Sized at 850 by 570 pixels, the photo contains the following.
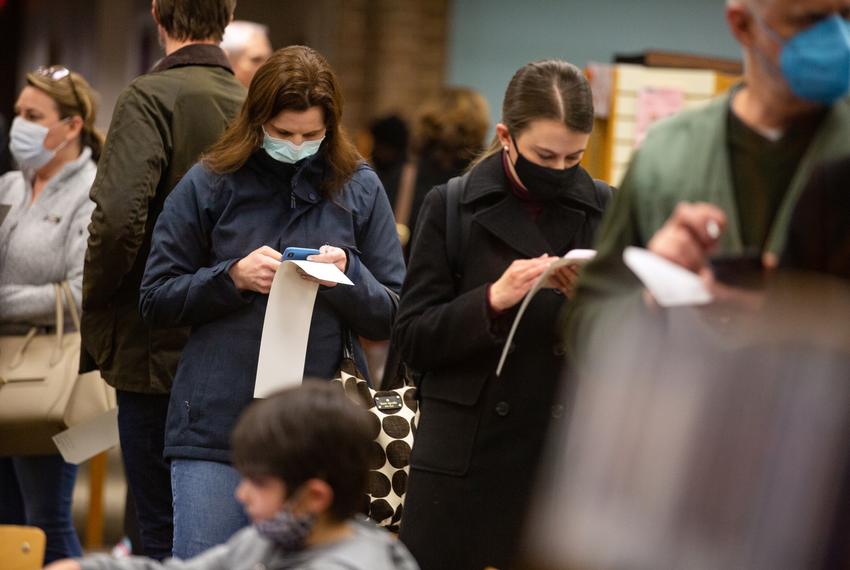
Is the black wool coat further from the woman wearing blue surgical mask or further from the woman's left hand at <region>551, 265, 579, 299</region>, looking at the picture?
the woman wearing blue surgical mask

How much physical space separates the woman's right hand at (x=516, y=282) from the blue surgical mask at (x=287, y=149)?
693mm

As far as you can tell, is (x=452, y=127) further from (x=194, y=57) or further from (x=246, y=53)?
(x=194, y=57)

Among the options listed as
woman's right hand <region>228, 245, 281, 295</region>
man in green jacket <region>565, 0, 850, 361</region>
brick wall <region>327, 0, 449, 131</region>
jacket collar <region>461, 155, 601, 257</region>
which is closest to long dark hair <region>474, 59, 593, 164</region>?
jacket collar <region>461, 155, 601, 257</region>

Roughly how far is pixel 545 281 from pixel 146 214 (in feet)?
4.53

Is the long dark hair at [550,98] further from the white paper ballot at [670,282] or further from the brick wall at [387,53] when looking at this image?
the brick wall at [387,53]

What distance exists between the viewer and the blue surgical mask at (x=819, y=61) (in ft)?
6.63

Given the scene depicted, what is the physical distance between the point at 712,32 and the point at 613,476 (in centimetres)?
909

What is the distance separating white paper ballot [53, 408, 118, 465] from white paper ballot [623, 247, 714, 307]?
9.20ft

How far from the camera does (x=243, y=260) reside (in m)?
3.55

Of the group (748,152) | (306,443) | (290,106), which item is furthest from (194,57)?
(748,152)

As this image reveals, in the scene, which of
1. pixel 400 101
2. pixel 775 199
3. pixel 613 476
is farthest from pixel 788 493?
pixel 400 101

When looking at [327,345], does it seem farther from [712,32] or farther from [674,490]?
[712,32]

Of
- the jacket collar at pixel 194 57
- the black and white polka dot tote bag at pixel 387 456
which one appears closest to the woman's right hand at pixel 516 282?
the black and white polka dot tote bag at pixel 387 456

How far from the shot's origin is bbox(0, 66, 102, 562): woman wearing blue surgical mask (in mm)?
4797
